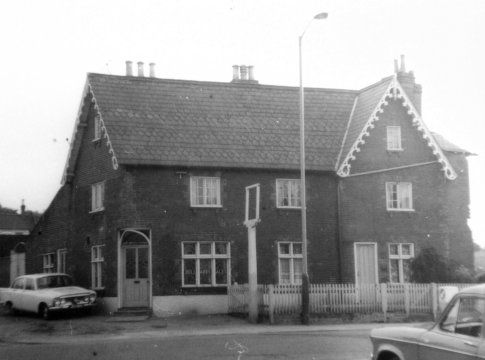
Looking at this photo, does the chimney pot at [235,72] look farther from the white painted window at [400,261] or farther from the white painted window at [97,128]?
the white painted window at [400,261]

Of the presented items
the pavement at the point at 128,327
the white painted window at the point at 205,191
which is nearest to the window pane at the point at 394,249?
the pavement at the point at 128,327

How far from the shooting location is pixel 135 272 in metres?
30.4

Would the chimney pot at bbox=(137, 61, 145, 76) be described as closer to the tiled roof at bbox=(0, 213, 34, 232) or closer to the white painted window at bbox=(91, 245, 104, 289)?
the white painted window at bbox=(91, 245, 104, 289)

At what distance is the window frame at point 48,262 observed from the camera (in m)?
36.8

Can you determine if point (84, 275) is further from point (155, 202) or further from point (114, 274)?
point (155, 202)

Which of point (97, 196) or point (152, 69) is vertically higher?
point (152, 69)

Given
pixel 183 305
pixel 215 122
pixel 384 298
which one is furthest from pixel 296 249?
pixel 215 122

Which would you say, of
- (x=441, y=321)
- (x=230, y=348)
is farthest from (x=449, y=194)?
(x=441, y=321)

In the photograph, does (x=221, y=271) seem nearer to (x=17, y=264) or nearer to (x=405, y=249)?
(x=405, y=249)

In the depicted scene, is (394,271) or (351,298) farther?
(394,271)

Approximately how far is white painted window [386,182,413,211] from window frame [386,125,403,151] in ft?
5.39

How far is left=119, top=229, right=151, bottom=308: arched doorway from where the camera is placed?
99.2 feet

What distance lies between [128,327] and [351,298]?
831 centimetres

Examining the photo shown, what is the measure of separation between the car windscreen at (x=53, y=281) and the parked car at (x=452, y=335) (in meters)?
21.1
